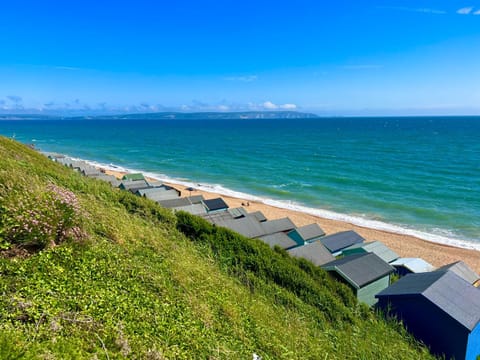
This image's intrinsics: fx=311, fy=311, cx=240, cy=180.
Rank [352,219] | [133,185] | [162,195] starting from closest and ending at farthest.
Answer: [162,195]
[352,219]
[133,185]

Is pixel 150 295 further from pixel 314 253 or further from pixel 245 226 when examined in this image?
pixel 245 226

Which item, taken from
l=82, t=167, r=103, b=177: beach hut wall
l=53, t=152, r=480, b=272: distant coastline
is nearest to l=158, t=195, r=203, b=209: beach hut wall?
l=53, t=152, r=480, b=272: distant coastline

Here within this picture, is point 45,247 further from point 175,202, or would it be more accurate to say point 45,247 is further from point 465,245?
point 465,245

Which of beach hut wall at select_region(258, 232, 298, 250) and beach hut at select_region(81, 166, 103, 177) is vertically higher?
beach hut at select_region(81, 166, 103, 177)

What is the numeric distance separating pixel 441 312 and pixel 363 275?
3.88m

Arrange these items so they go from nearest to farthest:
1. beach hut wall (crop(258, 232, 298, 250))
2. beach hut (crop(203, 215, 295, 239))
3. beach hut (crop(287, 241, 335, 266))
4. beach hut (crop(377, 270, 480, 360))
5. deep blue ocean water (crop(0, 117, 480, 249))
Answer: beach hut (crop(377, 270, 480, 360)), beach hut (crop(287, 241, 335, 266)), beach hut wall (crop(258, 232, 298, 250)), beach hut (crop(203, 215, 295, 239)), deep blue ocean water (crop(0, 117, 480, 249))

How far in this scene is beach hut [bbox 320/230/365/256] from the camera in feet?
65.6

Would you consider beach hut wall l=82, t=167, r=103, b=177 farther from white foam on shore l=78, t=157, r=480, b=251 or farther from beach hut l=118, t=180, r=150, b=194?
white foam on shore l=78, t=157, r=480, b=251

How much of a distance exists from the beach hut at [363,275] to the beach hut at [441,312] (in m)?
1.88

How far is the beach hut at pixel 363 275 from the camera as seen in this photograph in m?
12.9

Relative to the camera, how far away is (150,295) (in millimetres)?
6031

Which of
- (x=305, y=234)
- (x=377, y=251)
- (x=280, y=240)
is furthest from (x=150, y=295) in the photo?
(x=305, y=234)

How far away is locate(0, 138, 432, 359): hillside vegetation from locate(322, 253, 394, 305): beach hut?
2.47 metres

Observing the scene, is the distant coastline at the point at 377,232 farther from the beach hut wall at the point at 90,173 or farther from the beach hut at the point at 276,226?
the beach hut wall at the point at 90,173
